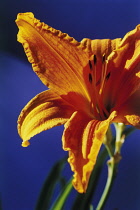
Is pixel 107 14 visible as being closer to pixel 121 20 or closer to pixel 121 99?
pixel 121 20

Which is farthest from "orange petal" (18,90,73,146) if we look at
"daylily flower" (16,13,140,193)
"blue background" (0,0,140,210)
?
"blue background" (0,0,140,210)

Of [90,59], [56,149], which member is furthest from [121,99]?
[56,149]

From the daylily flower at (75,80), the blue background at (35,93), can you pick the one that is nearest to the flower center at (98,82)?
the daylily flower at (75,80)

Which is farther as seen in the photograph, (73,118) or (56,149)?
(56,149)

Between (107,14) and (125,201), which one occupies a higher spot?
(107,14)

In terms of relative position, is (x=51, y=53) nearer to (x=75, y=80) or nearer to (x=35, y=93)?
(x=75, y=80)

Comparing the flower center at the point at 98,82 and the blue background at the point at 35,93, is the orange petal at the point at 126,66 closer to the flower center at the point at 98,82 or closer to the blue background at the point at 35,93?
the flower center at the point at 98,82

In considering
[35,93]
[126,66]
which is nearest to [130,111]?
[126,66]

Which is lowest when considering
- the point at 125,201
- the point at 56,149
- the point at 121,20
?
the point at 125,201

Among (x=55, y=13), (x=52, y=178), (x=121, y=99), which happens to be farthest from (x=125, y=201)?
(x=55, y=13)
